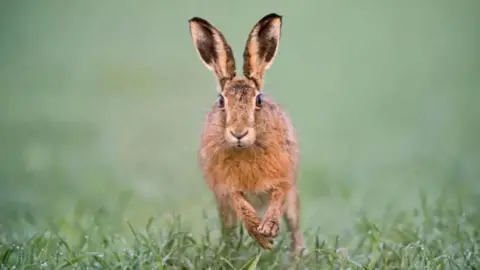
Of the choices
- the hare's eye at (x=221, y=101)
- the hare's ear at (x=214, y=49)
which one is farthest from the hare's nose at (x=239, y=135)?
the hare's ear at (x=214, y=49)

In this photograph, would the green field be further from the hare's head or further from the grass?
the hare's head

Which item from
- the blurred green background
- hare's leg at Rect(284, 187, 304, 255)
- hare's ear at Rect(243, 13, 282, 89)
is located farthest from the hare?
the blurred green background

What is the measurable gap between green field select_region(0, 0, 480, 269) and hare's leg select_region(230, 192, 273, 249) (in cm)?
8

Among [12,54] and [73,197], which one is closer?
[73,197]

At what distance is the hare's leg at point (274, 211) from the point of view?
3441 mm

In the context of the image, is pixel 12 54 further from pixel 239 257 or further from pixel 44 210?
pixel 239 257

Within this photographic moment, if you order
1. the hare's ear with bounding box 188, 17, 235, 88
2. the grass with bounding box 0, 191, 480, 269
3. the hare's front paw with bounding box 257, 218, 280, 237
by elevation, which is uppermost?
the hare's ear with bounding box 188, 17, 235, 88

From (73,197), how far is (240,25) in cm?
163

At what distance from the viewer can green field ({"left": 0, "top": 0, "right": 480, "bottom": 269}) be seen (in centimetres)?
374

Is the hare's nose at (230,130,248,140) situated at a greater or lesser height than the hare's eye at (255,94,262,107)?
lesser

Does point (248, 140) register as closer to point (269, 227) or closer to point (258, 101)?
point (258, 101)

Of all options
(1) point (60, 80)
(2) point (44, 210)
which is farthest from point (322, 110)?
(2) point (44, 210)

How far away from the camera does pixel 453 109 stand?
5426 millimetres

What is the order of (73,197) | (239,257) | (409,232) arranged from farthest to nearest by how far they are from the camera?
(73,197)
(409,232)
(239,257)
